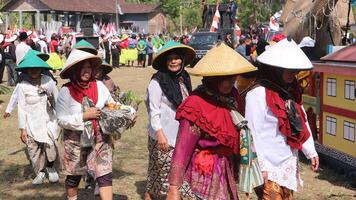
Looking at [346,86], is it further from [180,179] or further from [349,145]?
[180,179]

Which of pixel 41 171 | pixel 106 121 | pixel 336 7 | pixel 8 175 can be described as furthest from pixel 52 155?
pixel 336 7

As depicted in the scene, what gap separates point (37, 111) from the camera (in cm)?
617

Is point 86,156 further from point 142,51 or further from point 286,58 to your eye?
point 142,51

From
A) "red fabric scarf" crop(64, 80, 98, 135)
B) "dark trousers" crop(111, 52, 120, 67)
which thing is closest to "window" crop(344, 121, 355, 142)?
"red fabric scarf" crop(64, 80, 98, 135)

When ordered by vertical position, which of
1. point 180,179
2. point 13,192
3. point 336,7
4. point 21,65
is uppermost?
point 336,7

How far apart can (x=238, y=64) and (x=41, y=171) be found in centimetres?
412

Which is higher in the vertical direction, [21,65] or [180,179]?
[21,65]

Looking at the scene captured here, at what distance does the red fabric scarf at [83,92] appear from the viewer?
15.0 feet

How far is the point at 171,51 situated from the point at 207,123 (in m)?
1.70

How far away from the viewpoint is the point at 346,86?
20.8ft

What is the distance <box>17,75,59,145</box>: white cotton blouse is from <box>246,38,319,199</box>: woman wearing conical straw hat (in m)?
3.13

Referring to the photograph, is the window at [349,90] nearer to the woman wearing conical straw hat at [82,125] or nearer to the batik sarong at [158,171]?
the batik sarong at [158,171]

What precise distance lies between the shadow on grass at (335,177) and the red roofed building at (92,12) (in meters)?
37.3

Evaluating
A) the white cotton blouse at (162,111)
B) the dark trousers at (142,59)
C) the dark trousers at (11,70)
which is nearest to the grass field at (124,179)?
the white cotton blouse at (162,111)
